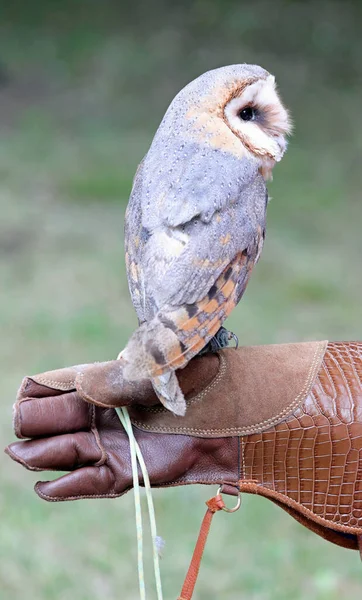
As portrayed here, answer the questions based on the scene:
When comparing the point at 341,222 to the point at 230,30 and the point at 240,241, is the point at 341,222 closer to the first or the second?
the point at 230,30

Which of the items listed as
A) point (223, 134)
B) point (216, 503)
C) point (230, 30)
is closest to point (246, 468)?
point (216, 503)

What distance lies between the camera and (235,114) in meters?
2.13

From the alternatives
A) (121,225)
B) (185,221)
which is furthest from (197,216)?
(121,225)

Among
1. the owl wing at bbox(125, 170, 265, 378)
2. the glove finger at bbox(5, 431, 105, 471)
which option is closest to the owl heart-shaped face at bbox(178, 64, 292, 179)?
the owl wing at bbox(125, 170, 265, 378)

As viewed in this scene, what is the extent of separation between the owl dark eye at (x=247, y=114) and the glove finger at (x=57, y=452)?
33.6 inches

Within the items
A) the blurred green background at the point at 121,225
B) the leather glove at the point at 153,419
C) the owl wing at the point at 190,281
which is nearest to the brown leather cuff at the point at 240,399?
the leather glove at the point at 153,419

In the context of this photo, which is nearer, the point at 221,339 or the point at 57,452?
the point at 57,452

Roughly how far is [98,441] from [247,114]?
86 cm

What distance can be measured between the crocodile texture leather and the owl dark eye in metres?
0.67

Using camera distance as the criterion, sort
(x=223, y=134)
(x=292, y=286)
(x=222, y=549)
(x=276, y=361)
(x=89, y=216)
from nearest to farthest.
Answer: (x=276, y=361) → (x=223, y=134) → (x=222, y=549) → (x=292, y=286) → (x=89, y=216)

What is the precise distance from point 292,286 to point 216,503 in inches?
171

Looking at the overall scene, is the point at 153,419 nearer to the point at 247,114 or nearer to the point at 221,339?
the point at 221,339

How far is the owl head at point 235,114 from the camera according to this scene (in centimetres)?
209

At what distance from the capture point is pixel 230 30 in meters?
9.09
